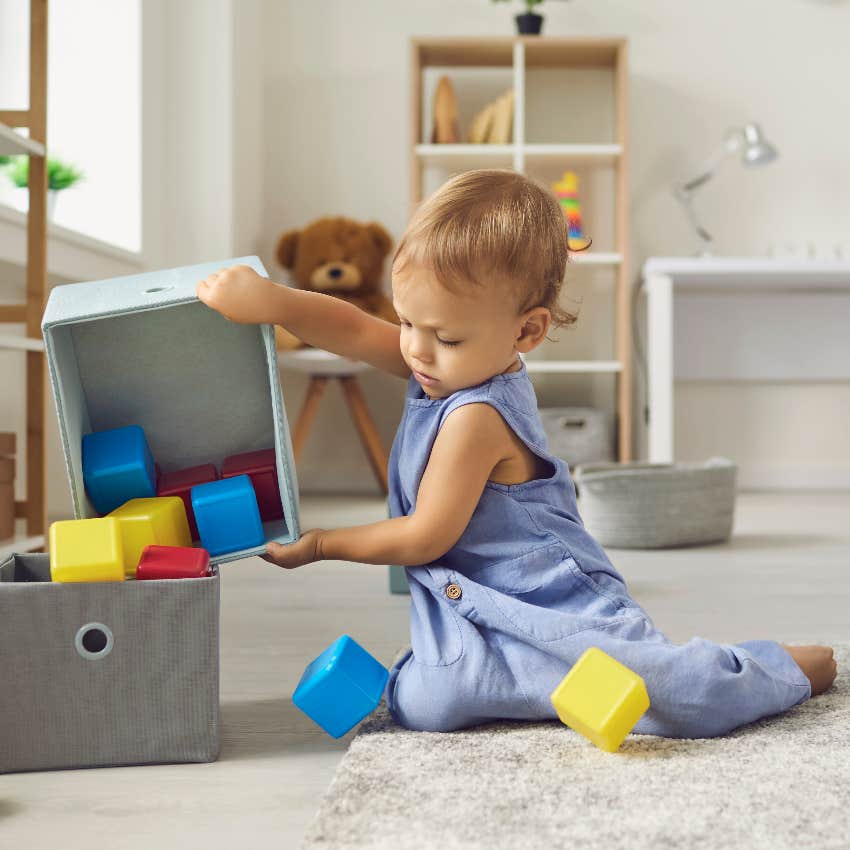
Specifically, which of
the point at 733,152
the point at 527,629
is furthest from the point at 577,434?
the point at 527,629

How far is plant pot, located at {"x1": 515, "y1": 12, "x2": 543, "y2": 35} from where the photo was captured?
2988mm

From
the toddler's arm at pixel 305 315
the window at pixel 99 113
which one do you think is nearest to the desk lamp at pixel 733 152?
the window at pixel 99 113

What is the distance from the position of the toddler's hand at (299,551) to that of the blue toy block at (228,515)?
0.04 m

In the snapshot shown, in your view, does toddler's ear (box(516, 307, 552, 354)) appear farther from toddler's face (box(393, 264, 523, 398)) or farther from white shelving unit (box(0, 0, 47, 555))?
white shelving unit (box(0, 0, 47, 555))

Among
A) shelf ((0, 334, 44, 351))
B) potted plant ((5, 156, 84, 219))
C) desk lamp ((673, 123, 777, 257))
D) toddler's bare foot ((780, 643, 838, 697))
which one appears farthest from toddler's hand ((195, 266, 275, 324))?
desk lamp ((673, 123, 777, 257))

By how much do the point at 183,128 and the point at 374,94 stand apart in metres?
0.64

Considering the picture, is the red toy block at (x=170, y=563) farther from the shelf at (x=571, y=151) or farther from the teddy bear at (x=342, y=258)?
the shelf at (x=571, y=151)

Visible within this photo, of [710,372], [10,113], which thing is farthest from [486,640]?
[710,372]

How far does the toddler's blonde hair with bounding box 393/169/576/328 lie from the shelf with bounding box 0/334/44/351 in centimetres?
76

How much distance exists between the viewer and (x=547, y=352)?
3.26 m

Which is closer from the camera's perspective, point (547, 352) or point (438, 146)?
point (438, 146)

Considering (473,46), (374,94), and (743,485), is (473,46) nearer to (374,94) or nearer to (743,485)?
(374,94)

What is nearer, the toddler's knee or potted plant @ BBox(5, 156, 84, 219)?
the toddler's knee

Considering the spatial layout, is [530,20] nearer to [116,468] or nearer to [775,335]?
[775,335]
